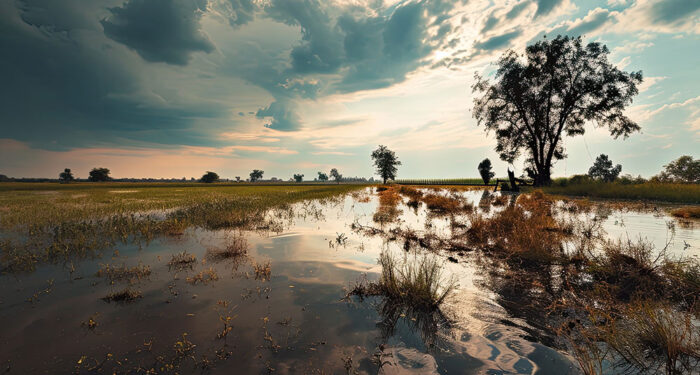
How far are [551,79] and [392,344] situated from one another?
124 feet

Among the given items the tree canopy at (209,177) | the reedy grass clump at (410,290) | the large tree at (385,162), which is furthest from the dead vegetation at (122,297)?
the tree canopy at (209,177)

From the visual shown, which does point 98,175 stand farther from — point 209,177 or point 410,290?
point 410,290

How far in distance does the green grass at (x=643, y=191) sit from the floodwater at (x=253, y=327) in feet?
56.1

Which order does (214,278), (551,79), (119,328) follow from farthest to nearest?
(551,79) → (214,278) → (119,328)

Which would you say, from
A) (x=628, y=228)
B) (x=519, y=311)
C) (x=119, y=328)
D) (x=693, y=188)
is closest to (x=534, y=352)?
(x=519, y=311)

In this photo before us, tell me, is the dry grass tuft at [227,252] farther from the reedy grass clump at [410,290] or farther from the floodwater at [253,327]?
the reedy grass clump at [410,290]

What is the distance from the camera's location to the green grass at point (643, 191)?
17.4 metres

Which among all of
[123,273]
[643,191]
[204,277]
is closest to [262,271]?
[204,277]

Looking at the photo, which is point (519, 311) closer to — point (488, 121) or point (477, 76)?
point (488, 121)

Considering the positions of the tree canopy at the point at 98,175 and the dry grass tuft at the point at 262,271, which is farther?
the tree canopy at the point at 98,175

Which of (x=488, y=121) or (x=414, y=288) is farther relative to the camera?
(x=488, y=121)

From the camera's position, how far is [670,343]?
2742mm

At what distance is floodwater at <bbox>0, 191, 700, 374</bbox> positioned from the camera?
121 inches

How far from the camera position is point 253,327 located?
388 cm
